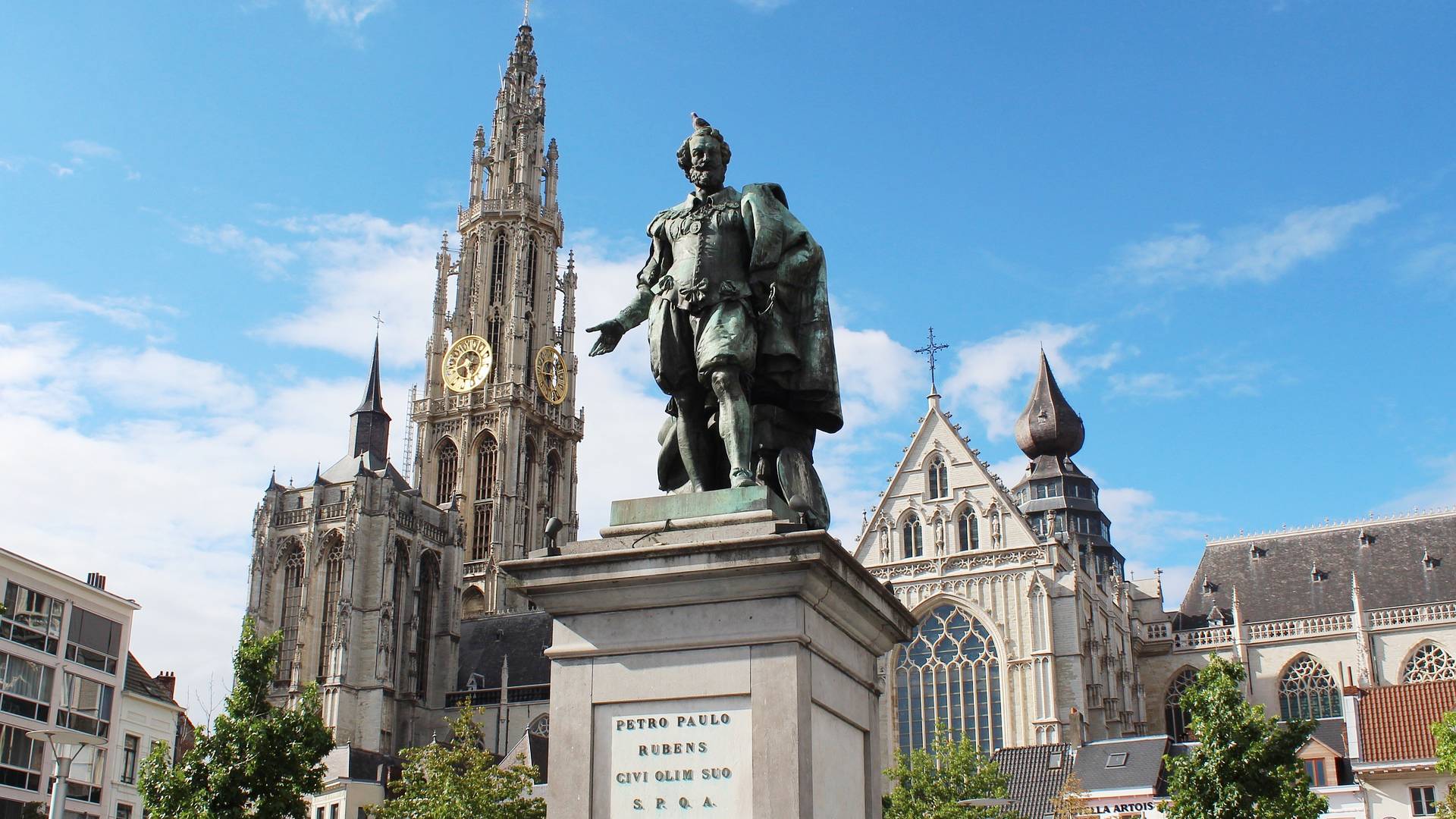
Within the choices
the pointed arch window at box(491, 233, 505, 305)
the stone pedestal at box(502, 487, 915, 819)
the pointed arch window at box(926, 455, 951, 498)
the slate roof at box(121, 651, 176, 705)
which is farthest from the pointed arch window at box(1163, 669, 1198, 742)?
the stone pedestal at box(502, 487, 915, 819)

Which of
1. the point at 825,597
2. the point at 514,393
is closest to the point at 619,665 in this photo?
the point at 825,597

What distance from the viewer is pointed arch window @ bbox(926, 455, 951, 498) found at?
152 ft

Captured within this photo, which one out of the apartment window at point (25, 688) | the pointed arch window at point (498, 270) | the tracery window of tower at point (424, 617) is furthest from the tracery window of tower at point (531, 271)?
the apartment window at point (25, 688)

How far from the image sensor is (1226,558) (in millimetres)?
57500

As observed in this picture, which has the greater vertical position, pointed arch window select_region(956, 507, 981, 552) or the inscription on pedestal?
pointed arch window select_region(956, 507, 981, 552)

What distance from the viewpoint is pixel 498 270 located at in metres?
81.7

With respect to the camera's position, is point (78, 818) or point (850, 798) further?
point (78, 818)

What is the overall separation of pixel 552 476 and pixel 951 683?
4117 centimetres

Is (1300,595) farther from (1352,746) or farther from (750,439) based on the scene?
(750,439)

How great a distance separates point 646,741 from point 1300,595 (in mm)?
52820

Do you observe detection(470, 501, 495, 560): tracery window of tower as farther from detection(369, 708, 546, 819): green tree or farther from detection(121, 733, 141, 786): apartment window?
detection(369, 708, 546, 819): green tree

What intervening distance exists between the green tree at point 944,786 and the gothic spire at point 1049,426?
2995 centimetres

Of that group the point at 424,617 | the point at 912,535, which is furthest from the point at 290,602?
the point at 912,535

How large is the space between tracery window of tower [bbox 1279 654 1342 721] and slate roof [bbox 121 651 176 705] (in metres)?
36.1
